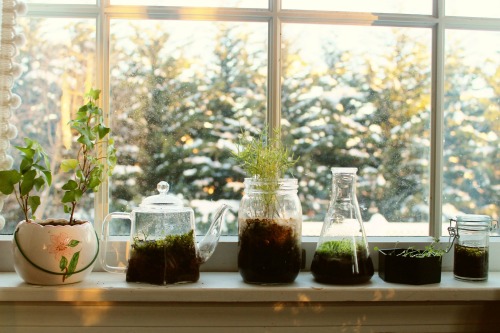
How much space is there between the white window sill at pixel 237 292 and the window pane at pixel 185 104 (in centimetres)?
28

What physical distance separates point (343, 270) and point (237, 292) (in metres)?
0.26

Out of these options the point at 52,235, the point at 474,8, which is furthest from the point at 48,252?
the point at 474,8

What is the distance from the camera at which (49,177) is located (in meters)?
1.37

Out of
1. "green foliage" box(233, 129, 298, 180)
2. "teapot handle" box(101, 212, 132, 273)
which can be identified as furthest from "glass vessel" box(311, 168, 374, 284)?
"teapot handle" box(101, 212, 132, 273)

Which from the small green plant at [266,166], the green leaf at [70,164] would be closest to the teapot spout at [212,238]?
the small green plant at [266,166]

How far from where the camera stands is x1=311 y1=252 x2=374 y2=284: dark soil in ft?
4.49

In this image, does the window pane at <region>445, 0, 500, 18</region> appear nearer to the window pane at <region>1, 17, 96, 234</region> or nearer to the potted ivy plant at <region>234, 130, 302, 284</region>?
the potted ivy plant at <region>234, 130, 302, 284</region>

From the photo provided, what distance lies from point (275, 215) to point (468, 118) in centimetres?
66

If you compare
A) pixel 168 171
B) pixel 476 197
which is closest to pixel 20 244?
pixel 168 171

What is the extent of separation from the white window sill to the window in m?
0.25

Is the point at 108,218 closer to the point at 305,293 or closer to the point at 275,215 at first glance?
the point at 275,215

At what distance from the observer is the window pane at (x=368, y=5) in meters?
1.59

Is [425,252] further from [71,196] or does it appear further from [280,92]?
[71,196]

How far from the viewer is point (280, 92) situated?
61.7 inches
